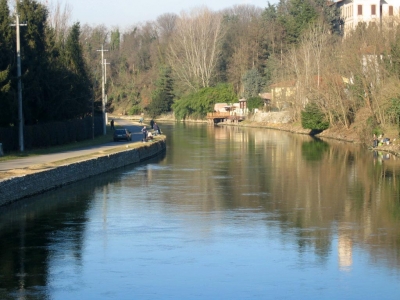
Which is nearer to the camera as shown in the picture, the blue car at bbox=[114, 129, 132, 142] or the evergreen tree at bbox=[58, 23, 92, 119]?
the evergreen tree at bbox=[58, 23, 92, 119]

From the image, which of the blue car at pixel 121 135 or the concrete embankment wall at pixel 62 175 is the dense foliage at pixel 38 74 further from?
the concrete embankment wall at pixel 62 175

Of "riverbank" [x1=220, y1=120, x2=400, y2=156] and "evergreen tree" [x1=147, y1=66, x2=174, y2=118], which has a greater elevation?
"evergreen tree" [x1=147, y1=66, x2=174, y2=118]

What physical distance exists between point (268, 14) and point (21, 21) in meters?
88.3

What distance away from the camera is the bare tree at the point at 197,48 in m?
126

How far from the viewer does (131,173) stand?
40312 millimetres

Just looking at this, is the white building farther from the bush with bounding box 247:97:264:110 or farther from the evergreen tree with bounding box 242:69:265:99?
the bush with bounding box 247:97:264:110

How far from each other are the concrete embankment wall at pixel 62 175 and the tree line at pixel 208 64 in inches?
258

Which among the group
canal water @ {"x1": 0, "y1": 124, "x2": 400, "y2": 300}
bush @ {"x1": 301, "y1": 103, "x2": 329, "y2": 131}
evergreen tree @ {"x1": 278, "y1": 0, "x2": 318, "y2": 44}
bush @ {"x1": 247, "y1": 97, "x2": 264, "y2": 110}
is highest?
evergreen tree @ {"x1": 278, "y1": 0, "x2": 318, "y2": 44}

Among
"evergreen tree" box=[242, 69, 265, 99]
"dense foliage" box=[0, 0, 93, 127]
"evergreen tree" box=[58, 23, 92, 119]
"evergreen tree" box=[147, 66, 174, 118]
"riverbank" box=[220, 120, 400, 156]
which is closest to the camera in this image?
"dense foliage" box=[0, 0, 93, 127]

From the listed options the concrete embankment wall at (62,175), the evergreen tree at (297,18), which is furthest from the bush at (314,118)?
the evergreen tree at (297,18)

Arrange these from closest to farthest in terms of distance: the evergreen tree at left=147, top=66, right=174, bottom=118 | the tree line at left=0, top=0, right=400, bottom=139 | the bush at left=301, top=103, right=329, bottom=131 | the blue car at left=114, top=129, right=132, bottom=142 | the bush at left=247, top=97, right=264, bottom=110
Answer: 1. the tree line at left=0, top=0, right=400, bottom=139
2. the blue car at left=114, top=129, right=132, bottom=142
3. the bush at left=301, top=103, right=329, bottom=131
4. the bush at left=247, top=97, right=264, bottom=110
5. the evergreen tree at left=147, top=66, right=174, bottom=118

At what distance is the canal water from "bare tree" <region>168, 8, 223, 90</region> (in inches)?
3478

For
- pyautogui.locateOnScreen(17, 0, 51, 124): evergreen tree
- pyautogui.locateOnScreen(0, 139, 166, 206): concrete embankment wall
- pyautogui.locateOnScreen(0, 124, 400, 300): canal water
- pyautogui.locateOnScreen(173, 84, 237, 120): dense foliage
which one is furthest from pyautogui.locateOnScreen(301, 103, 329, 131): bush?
pyautogui.locateOnScreen(173, 84, 237, 120): dense foliage

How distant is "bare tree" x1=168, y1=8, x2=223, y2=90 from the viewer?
126m
